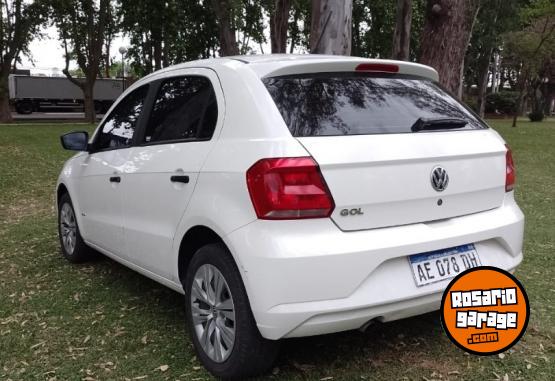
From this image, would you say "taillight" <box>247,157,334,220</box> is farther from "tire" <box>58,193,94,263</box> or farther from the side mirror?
"tire" <box>58,193,94,263</box>

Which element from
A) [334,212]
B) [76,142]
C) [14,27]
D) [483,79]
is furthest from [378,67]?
[483,79]

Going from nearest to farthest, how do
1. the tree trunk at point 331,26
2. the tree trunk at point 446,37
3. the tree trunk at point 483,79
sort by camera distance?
the tree trunk at point 331,26, the tree trunk at point 446,37, the tree trunk at point 483,79

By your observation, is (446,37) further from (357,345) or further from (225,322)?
(225,322)

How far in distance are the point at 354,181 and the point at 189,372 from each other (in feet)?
4.81

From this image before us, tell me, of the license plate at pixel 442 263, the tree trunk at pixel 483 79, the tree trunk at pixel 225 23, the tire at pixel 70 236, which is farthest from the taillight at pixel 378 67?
the tree trunk at pixel 483 79

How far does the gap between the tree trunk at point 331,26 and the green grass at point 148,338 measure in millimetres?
3523

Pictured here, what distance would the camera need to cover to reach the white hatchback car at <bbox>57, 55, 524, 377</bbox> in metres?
2.66

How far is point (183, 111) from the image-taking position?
3.63 metres

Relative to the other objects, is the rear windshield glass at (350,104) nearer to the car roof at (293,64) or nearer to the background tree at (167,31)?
the car roof at (293,64)

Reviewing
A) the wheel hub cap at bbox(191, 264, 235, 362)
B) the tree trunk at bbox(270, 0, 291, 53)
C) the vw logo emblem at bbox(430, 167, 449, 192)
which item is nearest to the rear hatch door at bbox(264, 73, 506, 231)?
the vw logo emblem at bbox(430, 167, 449, 192)

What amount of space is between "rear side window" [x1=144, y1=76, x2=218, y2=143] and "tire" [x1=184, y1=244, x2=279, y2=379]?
0.74 metres

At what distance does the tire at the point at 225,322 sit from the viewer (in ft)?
9.30

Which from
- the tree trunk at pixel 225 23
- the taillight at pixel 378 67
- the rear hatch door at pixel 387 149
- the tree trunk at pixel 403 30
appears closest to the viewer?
the rear hatch door at pixel 387 149

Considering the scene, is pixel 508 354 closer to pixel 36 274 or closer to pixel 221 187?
pixel 221 187
